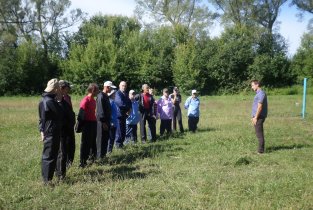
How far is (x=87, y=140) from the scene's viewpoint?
29.4ft

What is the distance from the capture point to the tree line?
4391cm

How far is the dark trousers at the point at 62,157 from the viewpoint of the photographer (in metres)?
7.45

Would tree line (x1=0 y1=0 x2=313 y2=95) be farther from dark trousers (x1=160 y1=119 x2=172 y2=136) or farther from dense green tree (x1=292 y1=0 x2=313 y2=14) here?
dark trousers (x1=160 y1=119 x2=172 y2=136)

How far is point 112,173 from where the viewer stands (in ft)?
25.7

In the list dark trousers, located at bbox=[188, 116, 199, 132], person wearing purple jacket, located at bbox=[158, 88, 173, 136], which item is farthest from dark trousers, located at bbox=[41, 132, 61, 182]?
dark trousers, located at bbox=[188, 116, 199, 132]

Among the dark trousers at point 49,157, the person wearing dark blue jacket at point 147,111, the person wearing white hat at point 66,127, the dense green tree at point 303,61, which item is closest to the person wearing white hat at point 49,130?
the dark trousers at point 49,157

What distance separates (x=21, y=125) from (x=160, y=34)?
3305 centimetres

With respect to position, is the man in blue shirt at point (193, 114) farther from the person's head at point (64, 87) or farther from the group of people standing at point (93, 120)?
the person's head at point (64, 87)

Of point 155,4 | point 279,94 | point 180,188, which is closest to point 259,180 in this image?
point 180,188

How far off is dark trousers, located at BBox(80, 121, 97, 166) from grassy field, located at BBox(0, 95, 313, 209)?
17.1 inches

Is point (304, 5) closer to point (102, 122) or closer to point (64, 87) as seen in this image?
point (102, 122)

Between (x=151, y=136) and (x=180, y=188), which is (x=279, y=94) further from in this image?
(x=180, y=188)

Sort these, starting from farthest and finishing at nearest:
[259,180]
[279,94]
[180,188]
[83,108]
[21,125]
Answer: [279,94] → [21,125] → [83,108] → [259,180] → [180,188]

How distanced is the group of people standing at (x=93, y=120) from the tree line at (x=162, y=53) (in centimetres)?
2990
